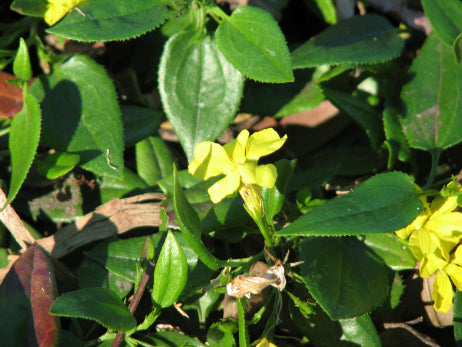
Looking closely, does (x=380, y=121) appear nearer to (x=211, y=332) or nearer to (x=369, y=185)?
(x=369, y=185)

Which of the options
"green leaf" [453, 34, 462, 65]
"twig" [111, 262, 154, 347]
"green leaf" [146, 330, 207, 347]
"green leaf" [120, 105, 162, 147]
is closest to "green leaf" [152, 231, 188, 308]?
"twig" [111, 262, 154, 347]

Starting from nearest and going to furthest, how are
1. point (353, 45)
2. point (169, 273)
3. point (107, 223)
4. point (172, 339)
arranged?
point (169, 273) → point (172, 339) → point (107, 223) → point (353, 45)

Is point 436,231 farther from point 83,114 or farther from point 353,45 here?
point 83,114

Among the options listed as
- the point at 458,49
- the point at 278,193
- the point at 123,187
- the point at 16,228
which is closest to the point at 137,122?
the point at 123,187

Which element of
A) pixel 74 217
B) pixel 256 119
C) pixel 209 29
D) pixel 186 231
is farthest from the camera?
pixel 256 119

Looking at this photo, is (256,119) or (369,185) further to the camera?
(256,119)

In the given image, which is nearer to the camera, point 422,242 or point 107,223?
point 422,242

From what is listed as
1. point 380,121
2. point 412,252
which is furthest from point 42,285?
point 380,121

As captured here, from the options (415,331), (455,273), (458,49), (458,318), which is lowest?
(415,331)

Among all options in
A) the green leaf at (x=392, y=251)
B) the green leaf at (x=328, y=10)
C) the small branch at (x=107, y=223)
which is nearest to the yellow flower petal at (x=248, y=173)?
the small branch at (x=107, y=223)
